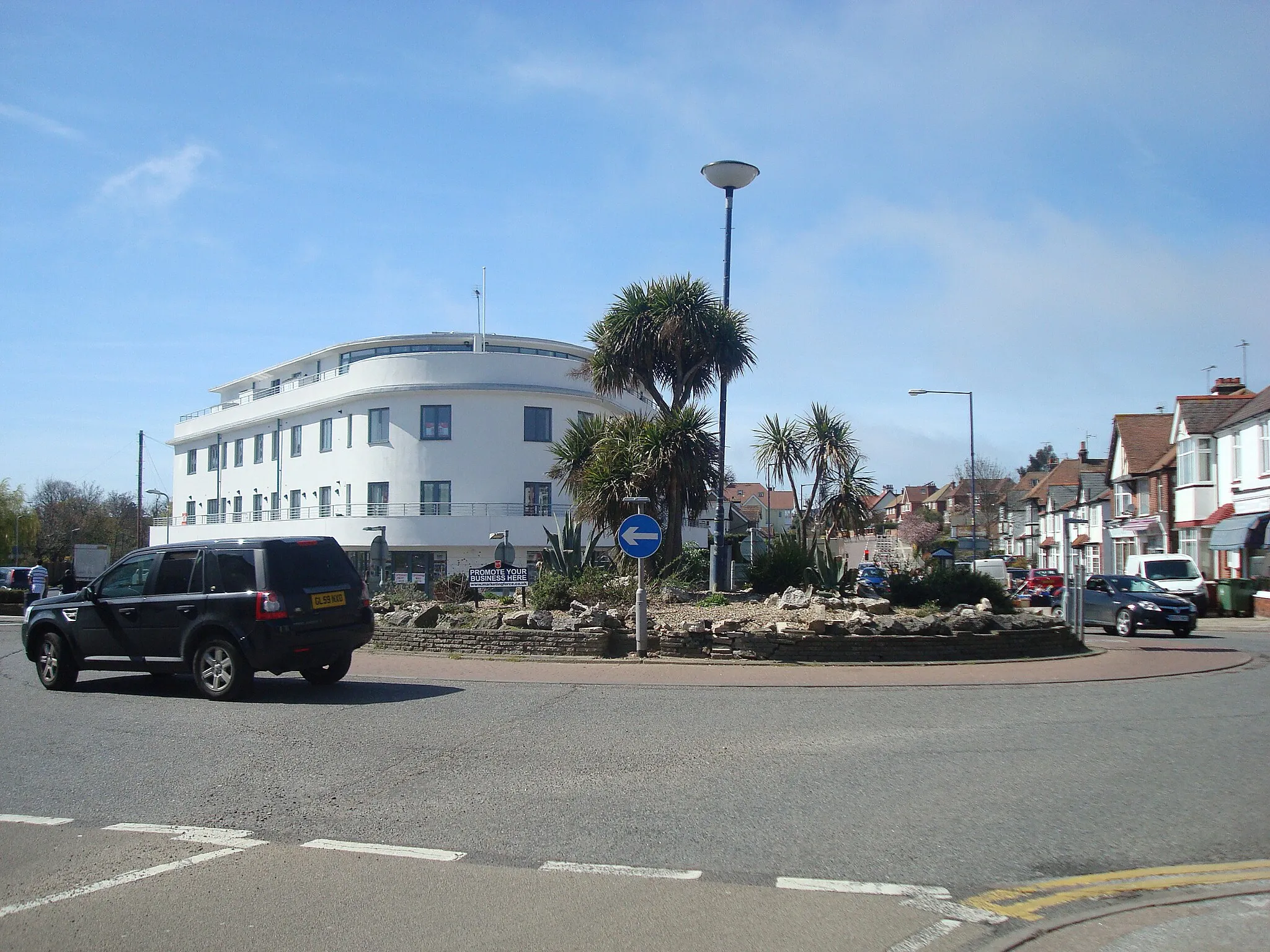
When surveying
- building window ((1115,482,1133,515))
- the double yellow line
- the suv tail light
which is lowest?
the double yellow line

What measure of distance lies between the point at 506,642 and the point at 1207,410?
107 ft

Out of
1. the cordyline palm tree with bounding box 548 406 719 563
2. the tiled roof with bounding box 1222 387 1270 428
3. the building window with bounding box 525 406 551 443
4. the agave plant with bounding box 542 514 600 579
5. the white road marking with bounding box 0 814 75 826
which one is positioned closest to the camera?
the white road marking with bounding box 0 814 75 826

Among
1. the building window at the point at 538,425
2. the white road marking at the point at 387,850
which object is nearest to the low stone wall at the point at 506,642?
the white road marking at the point at 387,850

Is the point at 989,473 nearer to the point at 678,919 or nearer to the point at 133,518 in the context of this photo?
the point at 133,518

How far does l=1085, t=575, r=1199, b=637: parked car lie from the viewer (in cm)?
2305

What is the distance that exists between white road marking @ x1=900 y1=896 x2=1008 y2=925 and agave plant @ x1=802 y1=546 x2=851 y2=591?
14095 mm

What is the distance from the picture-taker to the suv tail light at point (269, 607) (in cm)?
1112

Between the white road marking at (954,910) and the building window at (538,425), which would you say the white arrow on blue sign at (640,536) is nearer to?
the white road marking at (954,910)

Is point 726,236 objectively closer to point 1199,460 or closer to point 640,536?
point 640,536

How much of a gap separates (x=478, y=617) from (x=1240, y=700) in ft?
36.3

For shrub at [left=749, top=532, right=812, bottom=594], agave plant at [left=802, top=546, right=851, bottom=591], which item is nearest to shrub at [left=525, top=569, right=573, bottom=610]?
shrub at [left=749, top=532, right=812, bottom=594]

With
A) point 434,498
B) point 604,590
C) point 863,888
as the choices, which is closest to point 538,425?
point 434,498

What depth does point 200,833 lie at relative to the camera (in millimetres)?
6121

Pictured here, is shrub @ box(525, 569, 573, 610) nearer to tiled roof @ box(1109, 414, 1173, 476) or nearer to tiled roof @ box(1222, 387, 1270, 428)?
tiled roof @ box(1222, 387, 1270, 428)
